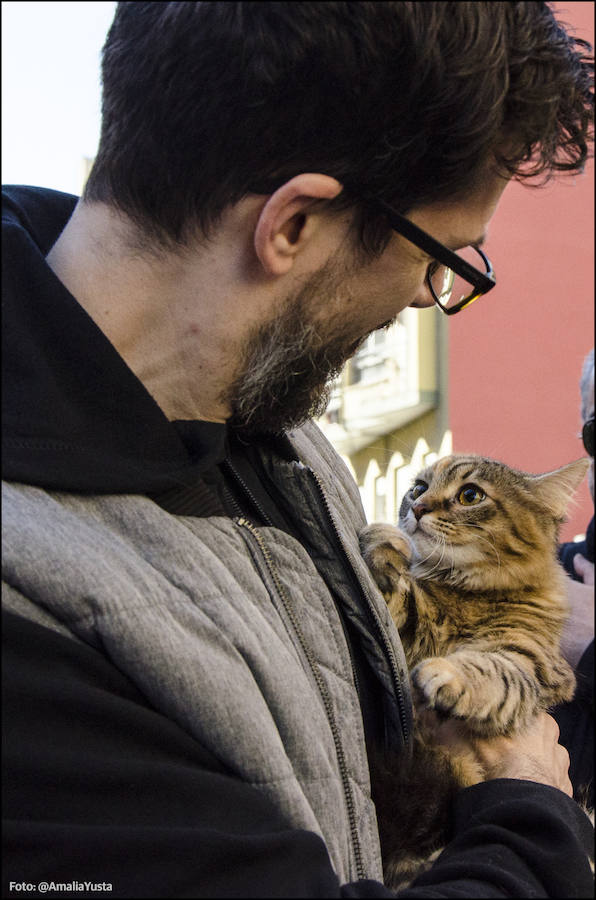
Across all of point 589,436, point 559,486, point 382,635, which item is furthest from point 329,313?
point 559,486

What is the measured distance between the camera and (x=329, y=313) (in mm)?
1405

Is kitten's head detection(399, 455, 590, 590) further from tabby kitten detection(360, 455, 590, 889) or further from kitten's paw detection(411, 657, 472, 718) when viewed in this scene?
kitten's paw detection(411, 657, 472, 718)

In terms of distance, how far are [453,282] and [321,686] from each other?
33.2 inches

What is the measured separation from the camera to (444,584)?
80.2 inches

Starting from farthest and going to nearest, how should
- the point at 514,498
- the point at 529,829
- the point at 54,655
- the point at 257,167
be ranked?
the point at 514,498 < the point at 257,167 < the point at 529,829 < the point at 54,655

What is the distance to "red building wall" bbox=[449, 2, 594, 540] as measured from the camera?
5719mm

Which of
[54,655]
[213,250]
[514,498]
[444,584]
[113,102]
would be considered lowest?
[444,584]

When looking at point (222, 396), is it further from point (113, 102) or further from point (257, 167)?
point (113, 102)

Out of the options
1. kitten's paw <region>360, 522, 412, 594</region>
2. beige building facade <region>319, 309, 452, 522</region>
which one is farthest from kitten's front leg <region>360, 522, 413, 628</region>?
beige building facade <region>319, 309, 452, 522</region>

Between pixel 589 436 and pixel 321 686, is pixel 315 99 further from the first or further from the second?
pixel 321 686

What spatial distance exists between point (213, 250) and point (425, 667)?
92 centimetres

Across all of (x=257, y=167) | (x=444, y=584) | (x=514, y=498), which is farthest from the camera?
(x=514, y=498)

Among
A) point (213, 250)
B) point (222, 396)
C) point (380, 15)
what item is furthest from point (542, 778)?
point (380, 15)

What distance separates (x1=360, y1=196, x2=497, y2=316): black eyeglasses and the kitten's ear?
931 millimetres
